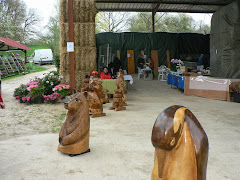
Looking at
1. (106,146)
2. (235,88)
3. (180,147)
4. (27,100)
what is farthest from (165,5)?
(180,147)

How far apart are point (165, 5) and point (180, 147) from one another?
17.4 meters

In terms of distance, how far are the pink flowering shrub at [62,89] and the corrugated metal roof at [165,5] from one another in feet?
28.1

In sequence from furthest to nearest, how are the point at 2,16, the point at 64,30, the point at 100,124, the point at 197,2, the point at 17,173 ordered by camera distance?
the point at 2,16
the point at 197,2
the point at 64,30
the point at 100,124
the point at 17,173

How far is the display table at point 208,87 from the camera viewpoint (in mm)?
9055

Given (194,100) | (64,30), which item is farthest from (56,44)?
(194,100)

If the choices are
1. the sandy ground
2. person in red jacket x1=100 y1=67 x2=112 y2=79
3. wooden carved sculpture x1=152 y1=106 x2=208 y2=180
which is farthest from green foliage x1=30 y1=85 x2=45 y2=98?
wooden carved sculpture x1=152 y1=106 x2=208 y2=180

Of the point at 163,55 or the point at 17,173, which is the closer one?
the point at 17,173

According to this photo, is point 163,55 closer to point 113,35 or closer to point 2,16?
point 113,35

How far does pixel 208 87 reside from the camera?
31.6ft

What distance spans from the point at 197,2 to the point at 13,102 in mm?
13692

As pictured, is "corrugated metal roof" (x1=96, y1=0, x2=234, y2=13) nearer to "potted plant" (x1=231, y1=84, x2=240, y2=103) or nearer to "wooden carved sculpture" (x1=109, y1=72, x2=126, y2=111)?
"potted plant" (x1=231, y1=84, x2=240, y2=103)

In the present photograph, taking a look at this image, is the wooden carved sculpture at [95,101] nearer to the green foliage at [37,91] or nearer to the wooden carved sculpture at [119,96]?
the wooden carved sculpture at [119,96]

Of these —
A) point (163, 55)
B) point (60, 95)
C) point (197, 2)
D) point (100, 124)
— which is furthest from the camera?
point (163, 55)

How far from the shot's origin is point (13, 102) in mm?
9117
